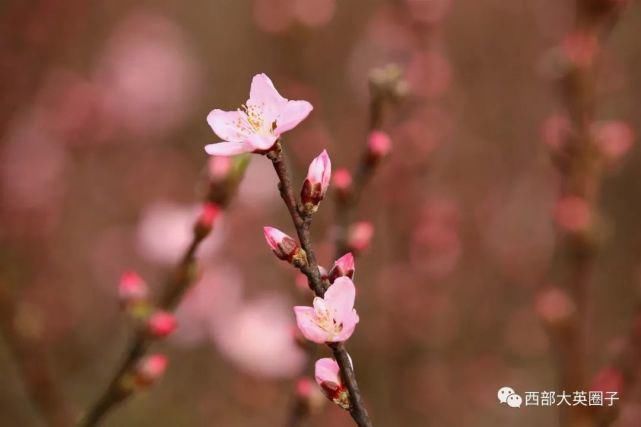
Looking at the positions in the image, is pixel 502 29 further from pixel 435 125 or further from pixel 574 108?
pixel 574 108

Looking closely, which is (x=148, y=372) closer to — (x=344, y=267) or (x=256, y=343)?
(x=344, y=267)

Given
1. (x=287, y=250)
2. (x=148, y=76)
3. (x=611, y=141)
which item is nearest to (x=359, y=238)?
(x=287, y=250)

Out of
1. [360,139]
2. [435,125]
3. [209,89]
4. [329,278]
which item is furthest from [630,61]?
[329,278]

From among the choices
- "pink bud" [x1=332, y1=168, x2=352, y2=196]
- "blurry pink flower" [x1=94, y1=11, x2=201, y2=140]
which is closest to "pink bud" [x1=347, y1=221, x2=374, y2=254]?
"pink bud" [x1=332, y1=168, x2=352, y2=196]

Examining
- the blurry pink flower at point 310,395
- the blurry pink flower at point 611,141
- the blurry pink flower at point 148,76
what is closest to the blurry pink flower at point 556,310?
the blurry pink flower at point 611,141

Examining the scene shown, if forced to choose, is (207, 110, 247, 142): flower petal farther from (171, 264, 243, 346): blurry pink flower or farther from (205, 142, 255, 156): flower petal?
(171, 264, 243, 346): blurry pink flower
